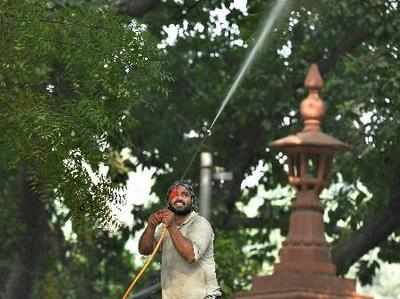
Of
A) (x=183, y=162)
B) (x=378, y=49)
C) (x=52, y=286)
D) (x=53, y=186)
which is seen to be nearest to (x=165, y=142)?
(x=183, y=162)

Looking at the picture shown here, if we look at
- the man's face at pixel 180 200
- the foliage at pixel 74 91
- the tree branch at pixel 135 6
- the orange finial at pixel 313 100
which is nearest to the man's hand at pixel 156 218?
the man's face at pixel 180 200

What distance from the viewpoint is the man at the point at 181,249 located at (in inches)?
645

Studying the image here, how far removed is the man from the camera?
1638 centimetres

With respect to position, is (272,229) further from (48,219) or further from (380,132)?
(380,132)

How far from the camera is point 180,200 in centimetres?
1653

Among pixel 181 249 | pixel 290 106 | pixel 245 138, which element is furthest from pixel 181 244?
pixel 245 138

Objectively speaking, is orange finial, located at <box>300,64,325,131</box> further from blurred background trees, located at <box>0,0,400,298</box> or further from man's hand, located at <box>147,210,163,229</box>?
man's hand, located at <box>147,210,163,229</box>

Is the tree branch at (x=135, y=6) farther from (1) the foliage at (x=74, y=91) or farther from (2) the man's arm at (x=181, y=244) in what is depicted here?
(2) the man's arm at (x=181, y=244)

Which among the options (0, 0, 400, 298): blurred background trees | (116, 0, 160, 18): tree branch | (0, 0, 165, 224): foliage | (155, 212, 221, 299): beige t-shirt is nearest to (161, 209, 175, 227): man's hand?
(155, 212, 221, 299): beige t-shirt

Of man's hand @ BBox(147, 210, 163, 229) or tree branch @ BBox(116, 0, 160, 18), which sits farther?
tree branch @ BBox(116, 0, 160, 18)

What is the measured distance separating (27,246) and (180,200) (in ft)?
69.6

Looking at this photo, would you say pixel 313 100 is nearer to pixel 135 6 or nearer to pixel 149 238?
pixel 135 6

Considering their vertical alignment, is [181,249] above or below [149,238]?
below

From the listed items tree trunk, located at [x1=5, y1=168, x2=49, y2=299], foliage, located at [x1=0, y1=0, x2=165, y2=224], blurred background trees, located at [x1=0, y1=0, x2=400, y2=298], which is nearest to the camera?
foliage, located at [x1=0, y1=0, x2=165, y2=224]
